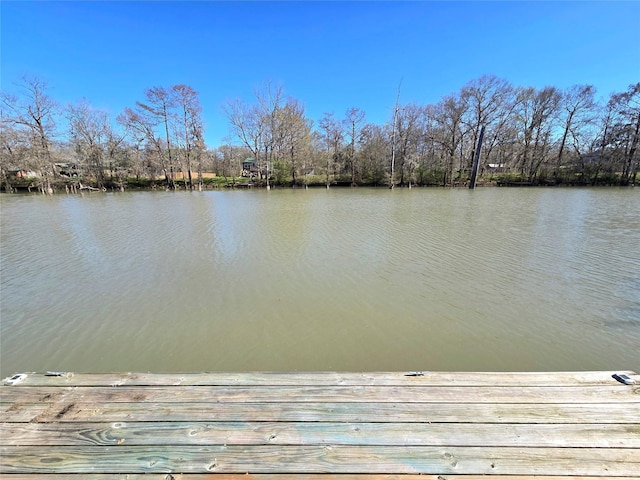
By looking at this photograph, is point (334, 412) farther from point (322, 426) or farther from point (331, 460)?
point (331, 460)

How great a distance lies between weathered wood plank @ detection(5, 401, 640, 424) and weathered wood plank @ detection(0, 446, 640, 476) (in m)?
0.21

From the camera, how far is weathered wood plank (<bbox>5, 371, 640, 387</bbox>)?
2121 millimetres

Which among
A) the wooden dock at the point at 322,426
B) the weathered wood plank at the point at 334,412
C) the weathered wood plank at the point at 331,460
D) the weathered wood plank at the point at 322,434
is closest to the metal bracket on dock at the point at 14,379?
the wooden dock at the point at 322,426

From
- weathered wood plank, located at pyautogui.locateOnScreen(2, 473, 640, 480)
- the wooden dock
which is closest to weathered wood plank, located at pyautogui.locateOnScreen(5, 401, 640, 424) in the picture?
the wooden dock

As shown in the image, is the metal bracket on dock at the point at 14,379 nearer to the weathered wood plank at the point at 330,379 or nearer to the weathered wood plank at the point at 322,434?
the weathered wood plank at the point at 330,379

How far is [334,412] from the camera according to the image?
1.83 m

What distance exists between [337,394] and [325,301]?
2.54 meters

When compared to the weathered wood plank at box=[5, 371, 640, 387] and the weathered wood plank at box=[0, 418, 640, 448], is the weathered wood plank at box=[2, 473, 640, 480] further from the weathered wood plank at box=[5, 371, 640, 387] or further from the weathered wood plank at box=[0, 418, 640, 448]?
the weathered wood plank at box=[5, 371, 640, 387]

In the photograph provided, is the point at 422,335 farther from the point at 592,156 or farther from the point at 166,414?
the point at 592,156

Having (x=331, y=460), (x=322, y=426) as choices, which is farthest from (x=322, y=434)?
(x=331, y=460)

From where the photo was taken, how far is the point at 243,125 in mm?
32750

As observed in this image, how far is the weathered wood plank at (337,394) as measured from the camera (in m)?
1.94

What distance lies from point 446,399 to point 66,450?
231cm

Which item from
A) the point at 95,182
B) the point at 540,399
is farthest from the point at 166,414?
the point at 95,182
